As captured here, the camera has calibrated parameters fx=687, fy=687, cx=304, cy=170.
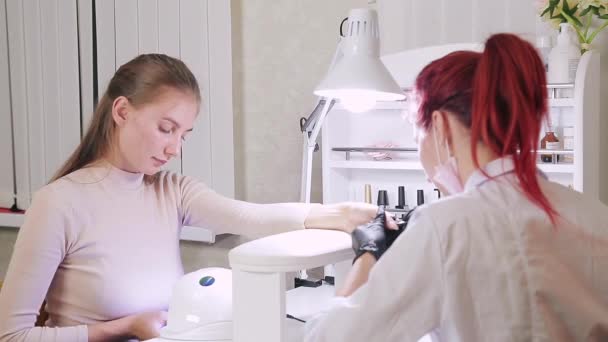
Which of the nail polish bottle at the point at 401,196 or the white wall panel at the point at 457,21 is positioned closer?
the nail polish bottle at the point at 401,196

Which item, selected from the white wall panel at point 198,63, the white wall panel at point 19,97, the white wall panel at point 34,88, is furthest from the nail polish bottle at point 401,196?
the white wall panel at point 19,97

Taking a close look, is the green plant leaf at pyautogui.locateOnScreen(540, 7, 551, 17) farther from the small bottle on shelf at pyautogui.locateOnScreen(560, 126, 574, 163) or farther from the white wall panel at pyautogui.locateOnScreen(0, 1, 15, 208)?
the white wall panel at pyautogui.locateOnScreen(0, 1, 15, 208)

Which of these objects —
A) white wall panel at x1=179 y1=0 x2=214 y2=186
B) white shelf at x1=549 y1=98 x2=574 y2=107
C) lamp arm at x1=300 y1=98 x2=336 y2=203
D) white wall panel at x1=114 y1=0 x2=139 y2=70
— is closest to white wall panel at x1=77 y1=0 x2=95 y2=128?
white wall panel at x1=114 y1=0 x2=139 y2=70

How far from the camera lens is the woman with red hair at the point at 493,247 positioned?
85cm

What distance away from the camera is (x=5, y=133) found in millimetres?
2879

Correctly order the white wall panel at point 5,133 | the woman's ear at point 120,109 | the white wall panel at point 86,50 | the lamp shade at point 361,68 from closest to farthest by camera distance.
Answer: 1. the lamp shade at point 361,68
2. the woman's ear at point 120,109
3. the white wall panel at point 86,50
4. the white wall panel at point 5,133

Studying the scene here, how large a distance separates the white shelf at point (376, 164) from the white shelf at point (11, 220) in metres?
1.54

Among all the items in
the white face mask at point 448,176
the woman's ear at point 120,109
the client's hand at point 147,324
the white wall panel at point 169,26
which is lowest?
the client's hand at point 147,324

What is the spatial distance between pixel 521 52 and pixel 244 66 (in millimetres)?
1507

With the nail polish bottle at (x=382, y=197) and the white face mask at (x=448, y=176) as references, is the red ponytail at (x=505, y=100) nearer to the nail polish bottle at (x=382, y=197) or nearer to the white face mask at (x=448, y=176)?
the white face mask at (x=448, y=176)

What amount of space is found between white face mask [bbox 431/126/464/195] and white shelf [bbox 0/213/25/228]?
223 cm

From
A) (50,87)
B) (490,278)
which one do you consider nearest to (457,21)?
(490,278)

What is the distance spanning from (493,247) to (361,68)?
0.46 metres

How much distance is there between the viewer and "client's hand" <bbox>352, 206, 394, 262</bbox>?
108 centimetres
